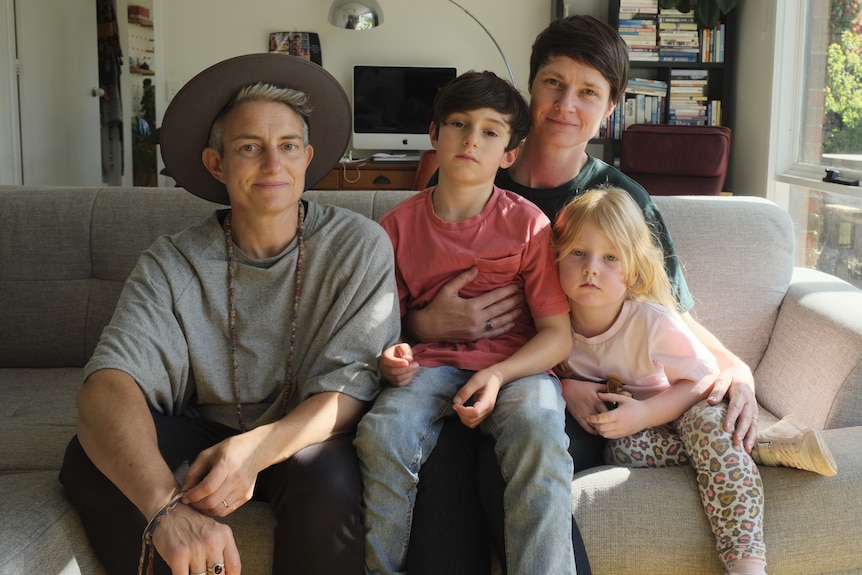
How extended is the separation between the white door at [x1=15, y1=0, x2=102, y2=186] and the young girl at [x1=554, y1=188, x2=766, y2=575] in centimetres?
455

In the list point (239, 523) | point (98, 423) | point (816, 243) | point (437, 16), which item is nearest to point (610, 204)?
point (239, 523)

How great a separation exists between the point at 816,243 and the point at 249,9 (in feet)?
13.0

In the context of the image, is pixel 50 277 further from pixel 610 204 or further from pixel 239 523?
pixel 610 204

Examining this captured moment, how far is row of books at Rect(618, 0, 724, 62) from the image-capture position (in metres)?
5.42

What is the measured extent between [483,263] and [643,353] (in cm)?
37

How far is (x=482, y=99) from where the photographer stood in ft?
5.71

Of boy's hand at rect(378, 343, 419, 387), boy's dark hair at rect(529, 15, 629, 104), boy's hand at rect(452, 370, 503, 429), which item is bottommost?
boy's hand at rect(452, 370, 503, 429)

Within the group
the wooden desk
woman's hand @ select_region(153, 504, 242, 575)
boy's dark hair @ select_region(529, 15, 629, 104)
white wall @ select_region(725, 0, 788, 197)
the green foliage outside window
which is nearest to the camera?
woman's hand @ select_region(153, 504, 242, 575)

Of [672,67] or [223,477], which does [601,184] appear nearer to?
[223,477]

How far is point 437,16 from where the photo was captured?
591 cm

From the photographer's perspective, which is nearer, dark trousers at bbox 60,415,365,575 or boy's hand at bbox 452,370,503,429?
dark trousers at bbox 60,415,365,575

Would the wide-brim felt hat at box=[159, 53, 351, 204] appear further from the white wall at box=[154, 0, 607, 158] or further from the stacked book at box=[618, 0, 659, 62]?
the white wall at box=[154, 0, 607, 158]

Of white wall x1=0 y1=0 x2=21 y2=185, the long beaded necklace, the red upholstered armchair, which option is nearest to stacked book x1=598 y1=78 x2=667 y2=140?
the red upholstered armchair

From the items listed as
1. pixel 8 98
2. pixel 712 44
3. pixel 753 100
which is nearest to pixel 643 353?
pixel 753 100
